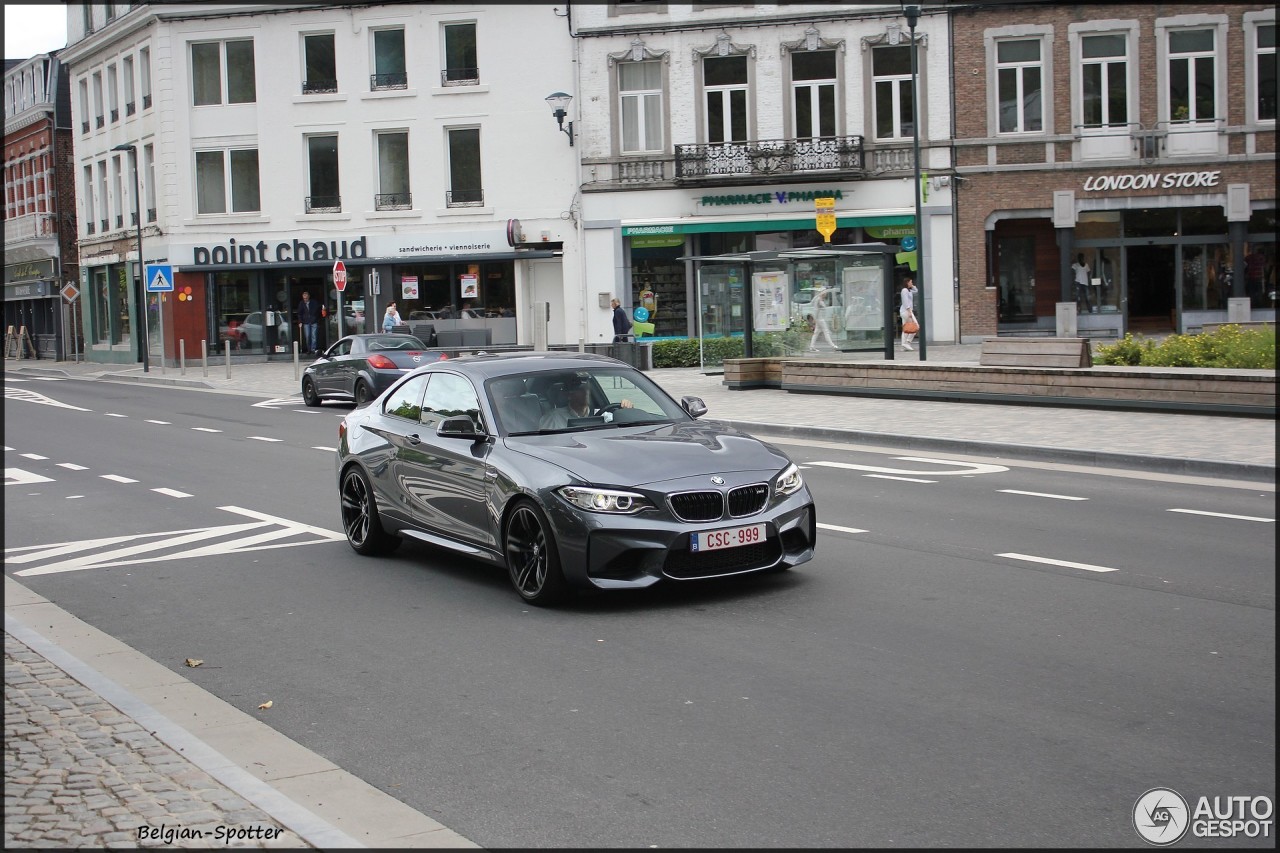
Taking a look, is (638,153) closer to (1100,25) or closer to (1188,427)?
(1100,25)

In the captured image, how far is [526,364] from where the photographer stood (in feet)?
32.5

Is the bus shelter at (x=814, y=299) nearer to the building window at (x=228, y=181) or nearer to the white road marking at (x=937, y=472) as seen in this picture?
the white road marking at (x=937, y=472)

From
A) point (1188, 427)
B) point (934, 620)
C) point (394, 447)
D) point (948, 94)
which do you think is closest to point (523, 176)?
point (948, 94)

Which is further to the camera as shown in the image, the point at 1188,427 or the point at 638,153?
the point at 638,153

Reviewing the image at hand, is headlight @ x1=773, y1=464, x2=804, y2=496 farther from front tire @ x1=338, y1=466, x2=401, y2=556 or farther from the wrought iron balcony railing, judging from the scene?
the wrought iron balcony railing

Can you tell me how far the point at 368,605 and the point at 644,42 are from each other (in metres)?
34.0

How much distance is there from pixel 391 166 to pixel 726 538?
3760cm

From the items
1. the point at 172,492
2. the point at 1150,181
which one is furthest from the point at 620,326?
the point at 172,492

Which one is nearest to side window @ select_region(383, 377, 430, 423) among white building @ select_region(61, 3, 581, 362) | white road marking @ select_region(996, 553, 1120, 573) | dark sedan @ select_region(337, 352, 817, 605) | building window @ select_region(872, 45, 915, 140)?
dark sedan @ select_region(337, 352, 817, 605)

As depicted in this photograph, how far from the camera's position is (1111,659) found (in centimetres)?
696

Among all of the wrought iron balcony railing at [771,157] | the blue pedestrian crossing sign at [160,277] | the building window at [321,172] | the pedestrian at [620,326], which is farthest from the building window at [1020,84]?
the blue pedestrian crossing sign at [160,277]

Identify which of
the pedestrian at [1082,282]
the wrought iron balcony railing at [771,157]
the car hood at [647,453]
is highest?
the wrought iron balcony railing at [771,157]

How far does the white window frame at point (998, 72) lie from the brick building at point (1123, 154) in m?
0.04

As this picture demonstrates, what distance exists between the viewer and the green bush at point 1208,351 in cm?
1922
